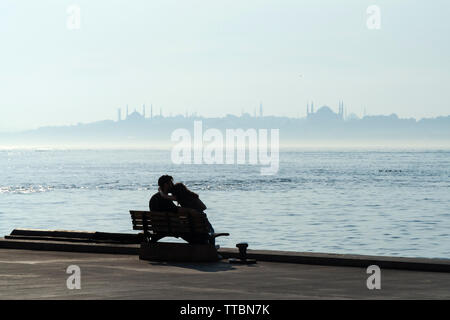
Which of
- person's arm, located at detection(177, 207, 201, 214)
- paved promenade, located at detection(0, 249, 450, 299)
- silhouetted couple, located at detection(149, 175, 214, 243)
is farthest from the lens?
silhouetted couple, located at detection(149, 175, 214, 243)

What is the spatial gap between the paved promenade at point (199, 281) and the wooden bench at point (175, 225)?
506mm

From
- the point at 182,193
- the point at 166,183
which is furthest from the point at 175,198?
Answer: the point at 166,183

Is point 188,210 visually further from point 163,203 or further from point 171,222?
point 163,203

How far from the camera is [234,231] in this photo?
43094 mm

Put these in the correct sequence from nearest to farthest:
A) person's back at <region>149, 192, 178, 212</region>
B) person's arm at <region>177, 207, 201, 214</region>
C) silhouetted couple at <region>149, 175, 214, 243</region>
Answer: person's arm at <region>177, 207, 201, 214</region> < silhouetted couple at <region>149, 175, 214, 243</region> < person's back at <region>149, 192, 178, 212</region>

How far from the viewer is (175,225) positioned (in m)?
15.1

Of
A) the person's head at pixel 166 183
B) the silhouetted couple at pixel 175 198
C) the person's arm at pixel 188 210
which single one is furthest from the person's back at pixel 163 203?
the person's arm at pixel 188 210

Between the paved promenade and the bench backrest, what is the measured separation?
539 millimetres

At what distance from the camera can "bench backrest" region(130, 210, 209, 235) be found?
1490 centimetres

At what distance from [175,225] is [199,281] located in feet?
8.48

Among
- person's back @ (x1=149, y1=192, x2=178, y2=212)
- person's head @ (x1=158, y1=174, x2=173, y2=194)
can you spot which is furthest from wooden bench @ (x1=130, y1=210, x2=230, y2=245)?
person's head @ (x1=158, y1=174, x2=173, y2=194)

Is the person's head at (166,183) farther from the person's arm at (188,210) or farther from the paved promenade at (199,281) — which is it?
the paved promenade at (199,281)

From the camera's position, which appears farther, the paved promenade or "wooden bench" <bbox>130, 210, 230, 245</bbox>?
"wooden bench" <bbox>130, 210, 230, 245</bbox>

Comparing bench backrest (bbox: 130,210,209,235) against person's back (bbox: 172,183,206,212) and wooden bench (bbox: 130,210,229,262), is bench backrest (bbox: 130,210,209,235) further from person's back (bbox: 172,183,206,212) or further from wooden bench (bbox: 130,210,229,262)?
person's back (bbox: 172,183,206,212)
